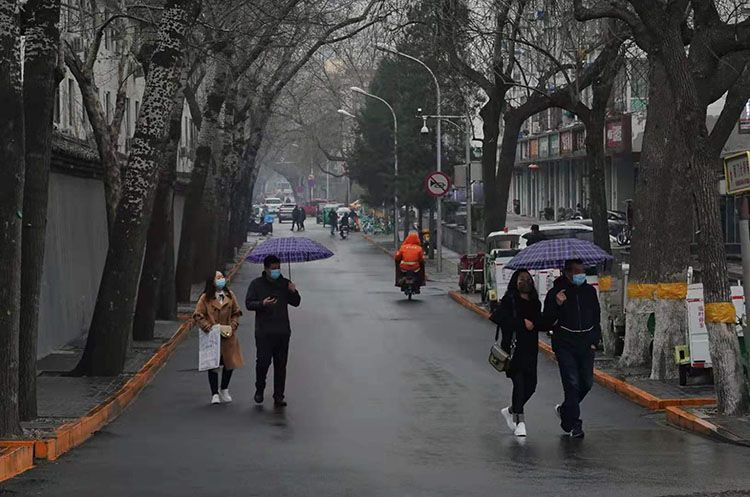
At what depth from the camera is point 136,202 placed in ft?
60.5

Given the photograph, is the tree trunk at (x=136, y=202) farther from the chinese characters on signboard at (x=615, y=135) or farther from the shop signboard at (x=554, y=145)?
the shop signboard at (x=554, y=145)

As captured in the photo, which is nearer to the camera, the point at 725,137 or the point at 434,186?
the point at 725,137

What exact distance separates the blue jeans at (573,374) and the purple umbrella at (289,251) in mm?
6640

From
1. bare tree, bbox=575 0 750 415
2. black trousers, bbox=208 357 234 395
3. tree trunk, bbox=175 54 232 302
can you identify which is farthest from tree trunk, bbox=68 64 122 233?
bare tree, bbox=575 0 750 415

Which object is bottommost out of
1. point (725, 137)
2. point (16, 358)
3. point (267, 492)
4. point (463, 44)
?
point (267, 492)

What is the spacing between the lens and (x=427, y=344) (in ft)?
80.9

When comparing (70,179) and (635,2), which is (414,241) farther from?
(635,2)

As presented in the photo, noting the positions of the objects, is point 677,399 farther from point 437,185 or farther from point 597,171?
point 437,185

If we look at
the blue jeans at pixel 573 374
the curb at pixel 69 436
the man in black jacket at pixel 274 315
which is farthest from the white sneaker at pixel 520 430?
the curb at pixel 69 436

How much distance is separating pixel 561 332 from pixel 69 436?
4.66 metres

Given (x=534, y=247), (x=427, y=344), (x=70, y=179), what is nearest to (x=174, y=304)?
(x=70, y=179)

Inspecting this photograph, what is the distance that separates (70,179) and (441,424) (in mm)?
11846

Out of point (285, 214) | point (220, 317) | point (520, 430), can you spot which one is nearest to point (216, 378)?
point (220, 317)

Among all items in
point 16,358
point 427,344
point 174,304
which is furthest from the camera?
point 174,304
